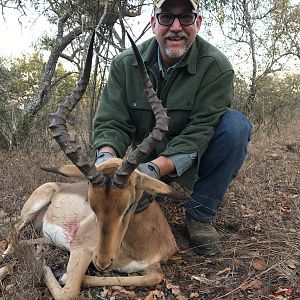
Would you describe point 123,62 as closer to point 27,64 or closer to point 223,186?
point 223,186

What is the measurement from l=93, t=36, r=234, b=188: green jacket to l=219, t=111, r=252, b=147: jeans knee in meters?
0.08

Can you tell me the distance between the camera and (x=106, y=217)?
3.24 metres

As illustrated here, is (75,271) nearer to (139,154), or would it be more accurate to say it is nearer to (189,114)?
(139,154)

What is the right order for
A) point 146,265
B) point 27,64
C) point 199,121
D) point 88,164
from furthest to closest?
point 27,64 → point 199,121 → point 146,265 → point 88,164

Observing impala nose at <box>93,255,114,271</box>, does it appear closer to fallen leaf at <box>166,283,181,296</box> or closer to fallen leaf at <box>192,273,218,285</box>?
fallen leaf at <box>166,283,181,296</box>

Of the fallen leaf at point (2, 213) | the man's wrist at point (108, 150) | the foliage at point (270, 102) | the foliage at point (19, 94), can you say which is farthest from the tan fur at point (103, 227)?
the foliage at point (270, 102)

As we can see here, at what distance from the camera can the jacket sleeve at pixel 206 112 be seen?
4323mm

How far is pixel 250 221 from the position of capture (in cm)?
493

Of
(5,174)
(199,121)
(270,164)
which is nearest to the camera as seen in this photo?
(199,121)

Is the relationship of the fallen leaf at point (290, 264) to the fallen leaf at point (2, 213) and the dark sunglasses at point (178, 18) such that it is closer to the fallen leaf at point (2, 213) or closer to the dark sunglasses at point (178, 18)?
the dark sunglasses at point (178, 18)

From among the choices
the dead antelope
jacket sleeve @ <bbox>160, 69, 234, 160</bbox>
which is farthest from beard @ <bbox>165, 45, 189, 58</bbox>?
the dead antelope

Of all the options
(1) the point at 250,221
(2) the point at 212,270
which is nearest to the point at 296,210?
(1) the point at 250,221

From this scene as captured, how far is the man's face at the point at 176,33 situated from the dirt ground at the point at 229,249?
5.87 ft

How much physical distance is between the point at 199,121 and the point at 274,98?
8.52 m
